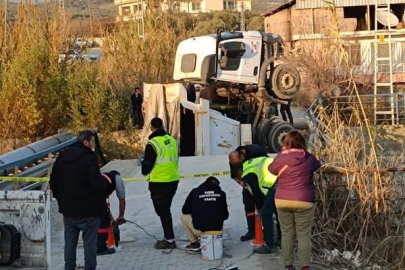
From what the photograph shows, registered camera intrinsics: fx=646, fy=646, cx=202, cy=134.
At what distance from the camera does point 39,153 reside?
44.6 ft

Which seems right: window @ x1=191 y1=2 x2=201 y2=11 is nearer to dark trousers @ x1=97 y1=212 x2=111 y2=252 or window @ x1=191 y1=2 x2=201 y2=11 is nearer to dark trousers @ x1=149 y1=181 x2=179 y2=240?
dark trousers @ x1=149 y1=181 x2=179 y2=240

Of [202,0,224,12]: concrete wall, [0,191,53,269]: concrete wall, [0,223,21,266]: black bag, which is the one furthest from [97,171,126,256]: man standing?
[202,0,224,12]: concrete wall

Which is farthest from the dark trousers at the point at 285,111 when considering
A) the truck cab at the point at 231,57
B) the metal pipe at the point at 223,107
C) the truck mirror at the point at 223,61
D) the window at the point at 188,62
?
the window at the point at 188,62

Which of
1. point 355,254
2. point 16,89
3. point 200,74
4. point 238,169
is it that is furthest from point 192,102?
point 355,254

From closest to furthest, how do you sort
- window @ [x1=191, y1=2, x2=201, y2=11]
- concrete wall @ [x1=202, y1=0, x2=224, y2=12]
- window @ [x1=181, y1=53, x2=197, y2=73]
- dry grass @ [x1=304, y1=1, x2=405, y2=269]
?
dry grass @ [x1=304, y1=1, x2=405, y2=269], window @ [x1=181, y1=53, x2=197, y2=73], window @ [x1=191, y1=2, x2=201, y2=11], concrete wall @ [x1=202, y1=0, x2=224, y2=12]

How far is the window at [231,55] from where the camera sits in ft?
57.6

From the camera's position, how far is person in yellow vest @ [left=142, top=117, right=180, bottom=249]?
836 cm

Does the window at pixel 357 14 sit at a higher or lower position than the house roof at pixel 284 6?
lower

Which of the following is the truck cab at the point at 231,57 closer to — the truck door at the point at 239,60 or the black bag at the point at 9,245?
the truck door at the point at 239,60

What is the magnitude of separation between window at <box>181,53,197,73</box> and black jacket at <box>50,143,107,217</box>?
1155cm

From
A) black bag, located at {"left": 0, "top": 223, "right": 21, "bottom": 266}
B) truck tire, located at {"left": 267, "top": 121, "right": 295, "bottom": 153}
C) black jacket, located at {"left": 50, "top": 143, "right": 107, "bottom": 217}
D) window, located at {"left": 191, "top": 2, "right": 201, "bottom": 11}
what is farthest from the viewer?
window, located at {"left": 191, "top": 2, "right": 201, "bottom": 11}

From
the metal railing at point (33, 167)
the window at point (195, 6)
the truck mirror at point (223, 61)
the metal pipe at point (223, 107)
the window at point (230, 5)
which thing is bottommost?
the metal railing at point (33, 167)

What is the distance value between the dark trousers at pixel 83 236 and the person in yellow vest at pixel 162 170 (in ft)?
5.37

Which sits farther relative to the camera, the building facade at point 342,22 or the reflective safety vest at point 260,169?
the building facade at point 342,22
